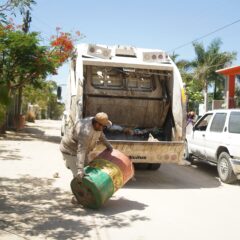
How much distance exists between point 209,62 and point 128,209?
3244 cm

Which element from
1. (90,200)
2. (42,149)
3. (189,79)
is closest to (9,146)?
(42,149)

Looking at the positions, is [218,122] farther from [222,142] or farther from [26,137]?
[26,137]

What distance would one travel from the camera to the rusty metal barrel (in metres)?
6.73

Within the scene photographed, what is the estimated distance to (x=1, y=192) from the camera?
791cm

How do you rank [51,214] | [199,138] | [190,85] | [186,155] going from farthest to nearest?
1. [190,85]
2. [186,155]
3. [199,138]
4. [51,214]

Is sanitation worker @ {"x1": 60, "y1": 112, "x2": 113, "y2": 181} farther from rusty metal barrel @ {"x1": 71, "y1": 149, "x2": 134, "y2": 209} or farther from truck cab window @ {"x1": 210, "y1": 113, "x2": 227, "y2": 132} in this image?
truck cab window @ {"x1": 210, "y1": 113, "x2": 227, "y2": 132}

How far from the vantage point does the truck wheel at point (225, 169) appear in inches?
383

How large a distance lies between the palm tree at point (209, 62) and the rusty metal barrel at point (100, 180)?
31.1 m

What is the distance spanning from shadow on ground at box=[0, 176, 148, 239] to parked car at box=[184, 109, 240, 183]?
3049 mm

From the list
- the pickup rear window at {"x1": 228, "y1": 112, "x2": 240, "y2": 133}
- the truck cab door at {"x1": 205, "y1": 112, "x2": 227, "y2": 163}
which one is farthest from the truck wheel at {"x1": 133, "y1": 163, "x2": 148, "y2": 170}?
the pickup rear window at {"x1": 228, "y1": 112, "x2": 240, "y2": 133}

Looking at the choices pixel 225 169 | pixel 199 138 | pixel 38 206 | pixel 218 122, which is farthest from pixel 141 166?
pixel 38 206

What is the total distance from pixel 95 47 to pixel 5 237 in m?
5.41

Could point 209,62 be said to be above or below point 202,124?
above

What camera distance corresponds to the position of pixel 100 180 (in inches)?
266
